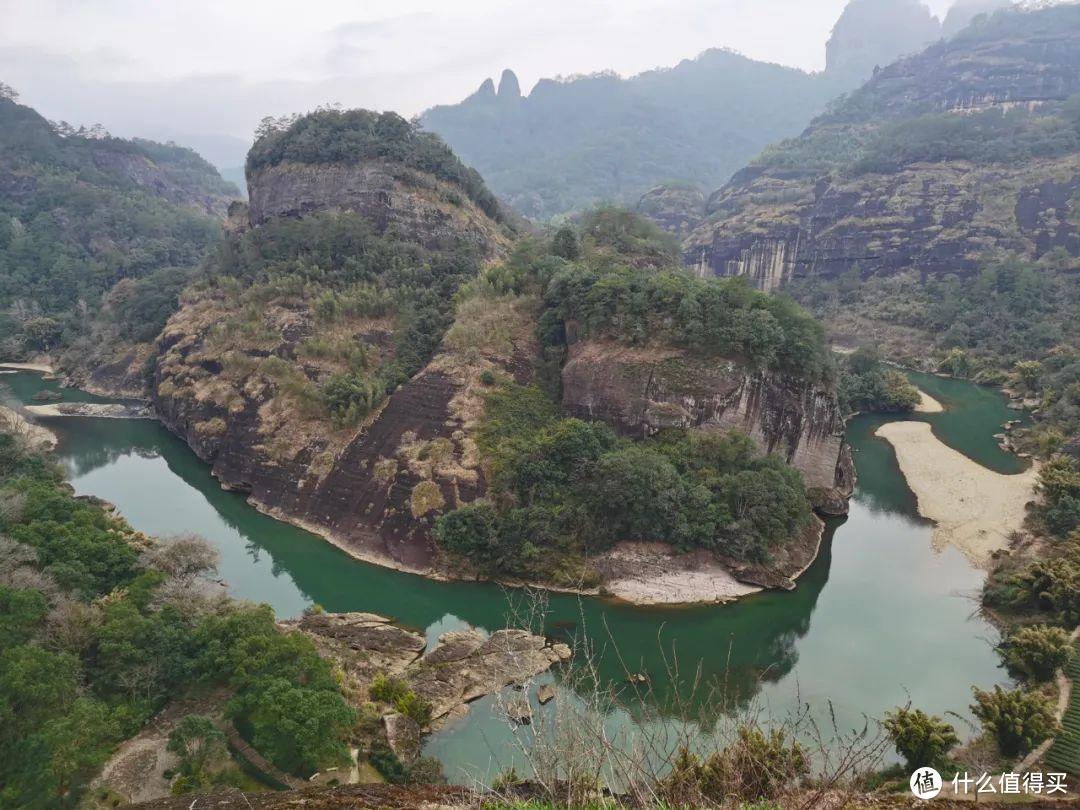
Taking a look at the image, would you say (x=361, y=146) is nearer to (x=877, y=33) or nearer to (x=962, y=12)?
(x=962, y=12)

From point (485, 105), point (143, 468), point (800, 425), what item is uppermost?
point (485, 105)

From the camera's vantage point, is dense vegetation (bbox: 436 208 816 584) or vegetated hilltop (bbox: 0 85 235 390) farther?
vegetated hilltop (bbox: 0 85 235 390)

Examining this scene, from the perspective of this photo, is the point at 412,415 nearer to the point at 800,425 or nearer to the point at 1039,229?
the point at 800,425

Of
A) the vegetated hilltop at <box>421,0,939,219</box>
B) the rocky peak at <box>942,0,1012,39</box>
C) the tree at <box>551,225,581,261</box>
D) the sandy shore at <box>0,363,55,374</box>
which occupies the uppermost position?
the rocky peak at <box>942,0,1012,39</box>

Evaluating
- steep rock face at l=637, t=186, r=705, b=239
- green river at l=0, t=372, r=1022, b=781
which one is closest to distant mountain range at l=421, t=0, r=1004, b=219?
steep rock face at l=637, t=186, r=705, b=239

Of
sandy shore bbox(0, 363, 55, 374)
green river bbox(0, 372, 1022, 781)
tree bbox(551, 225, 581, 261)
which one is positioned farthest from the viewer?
sandy shore bbox(0, 363, 55, 374)

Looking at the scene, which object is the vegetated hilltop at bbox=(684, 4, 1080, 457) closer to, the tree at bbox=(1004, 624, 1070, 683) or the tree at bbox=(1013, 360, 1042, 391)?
the tree at bbox=(1013, 360, 1042, 391)

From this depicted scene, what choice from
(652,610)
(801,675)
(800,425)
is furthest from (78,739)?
(800,425)
